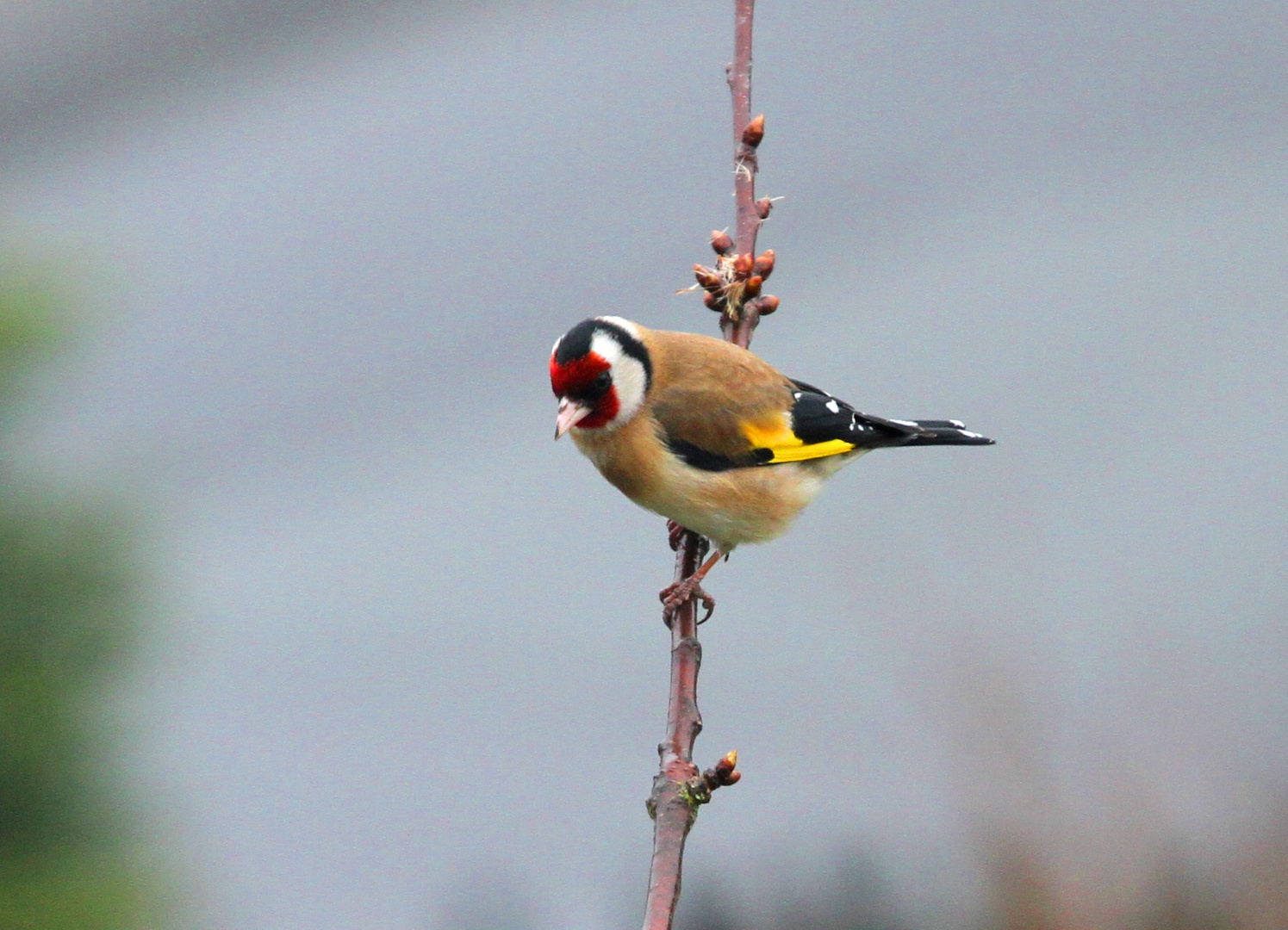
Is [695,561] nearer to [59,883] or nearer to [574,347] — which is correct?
[574,347]

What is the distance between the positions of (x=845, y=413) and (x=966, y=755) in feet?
4.16

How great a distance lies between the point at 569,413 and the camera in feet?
9.11

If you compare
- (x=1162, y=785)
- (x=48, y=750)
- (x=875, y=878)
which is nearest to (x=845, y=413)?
(x=1162, y=785)

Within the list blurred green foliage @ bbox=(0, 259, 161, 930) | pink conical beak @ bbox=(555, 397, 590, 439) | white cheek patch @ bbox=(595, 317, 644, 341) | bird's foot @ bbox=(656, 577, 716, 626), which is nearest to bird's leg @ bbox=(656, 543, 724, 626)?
bird's foot @ bbox=(656, 577, 716, 626)

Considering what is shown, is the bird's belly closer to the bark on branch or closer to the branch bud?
the bark on branch

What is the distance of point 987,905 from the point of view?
371 cm

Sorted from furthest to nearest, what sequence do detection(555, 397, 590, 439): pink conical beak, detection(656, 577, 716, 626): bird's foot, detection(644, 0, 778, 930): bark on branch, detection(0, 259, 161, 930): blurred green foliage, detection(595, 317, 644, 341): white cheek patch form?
1. detection(0, 259, 161, 930): blurred green foliage
2. detection(595, 317, 644, 341): white cheek patch
3. detection(555, 397, 590, 439): pink conical beak
4. detection(656, 577, 716, 626): bird's foot
5. detection(644, 0, 778, 930): bark on branch

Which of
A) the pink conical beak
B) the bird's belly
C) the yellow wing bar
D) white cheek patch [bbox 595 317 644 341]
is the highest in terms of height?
white cheek patch [bbox 595 317 644 341]

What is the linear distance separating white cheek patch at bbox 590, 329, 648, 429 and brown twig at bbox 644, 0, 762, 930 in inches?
8.5

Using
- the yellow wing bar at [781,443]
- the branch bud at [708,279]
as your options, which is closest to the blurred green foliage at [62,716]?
the yellow wing bar at [781,443]

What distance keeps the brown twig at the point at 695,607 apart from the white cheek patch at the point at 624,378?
0.71ft

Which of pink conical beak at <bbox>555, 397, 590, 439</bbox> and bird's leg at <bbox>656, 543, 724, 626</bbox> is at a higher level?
pink conical beak at <bbox>555, 397, 590, 439</bbox>

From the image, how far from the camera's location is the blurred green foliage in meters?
3.18

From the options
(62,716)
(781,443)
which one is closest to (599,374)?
(781,443)
